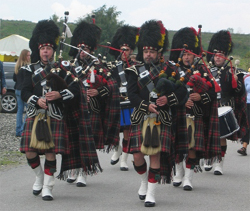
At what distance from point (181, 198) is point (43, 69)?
6.99 ft

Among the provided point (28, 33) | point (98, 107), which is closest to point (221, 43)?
point (98, 107)

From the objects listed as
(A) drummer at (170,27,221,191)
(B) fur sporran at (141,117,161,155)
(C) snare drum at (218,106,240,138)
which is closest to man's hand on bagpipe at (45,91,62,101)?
(B) fur sporran at (141,117,161,155)

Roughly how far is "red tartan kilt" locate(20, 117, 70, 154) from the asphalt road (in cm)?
55

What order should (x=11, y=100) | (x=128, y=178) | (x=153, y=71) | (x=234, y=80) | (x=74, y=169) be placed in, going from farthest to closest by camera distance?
(x=11, y=100) < (x=234, y=80) < (x=128, y=178) < (x=74, y=169) < (x=153, y=71)

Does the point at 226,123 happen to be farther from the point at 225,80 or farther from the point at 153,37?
the point at 153,37

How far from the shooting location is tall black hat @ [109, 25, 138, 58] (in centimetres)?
957

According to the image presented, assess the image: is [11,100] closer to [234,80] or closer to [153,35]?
[234,80]

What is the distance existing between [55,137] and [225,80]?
3293 mm

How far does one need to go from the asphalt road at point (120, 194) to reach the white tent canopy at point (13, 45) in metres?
16.9

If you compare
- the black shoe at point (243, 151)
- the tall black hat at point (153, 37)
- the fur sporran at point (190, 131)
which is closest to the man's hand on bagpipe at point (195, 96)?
the fur sporran at point (190, 131)

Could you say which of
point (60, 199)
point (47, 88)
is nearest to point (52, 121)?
point (47, 88)

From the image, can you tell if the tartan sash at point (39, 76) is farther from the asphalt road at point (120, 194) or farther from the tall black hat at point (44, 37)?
the asphalt road at point (120, 194)

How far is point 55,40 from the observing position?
6715 mm

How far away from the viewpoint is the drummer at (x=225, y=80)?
847 centimetres
